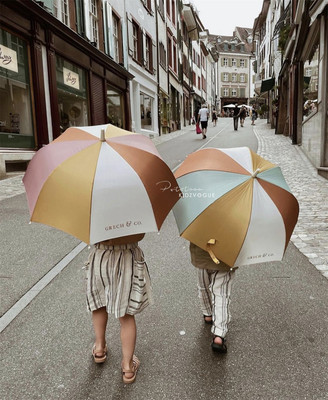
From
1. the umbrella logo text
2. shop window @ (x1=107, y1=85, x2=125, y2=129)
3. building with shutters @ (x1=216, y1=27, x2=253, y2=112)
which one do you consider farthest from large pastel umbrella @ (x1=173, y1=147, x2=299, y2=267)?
building with shutters @ (x1=216, y1=27, x2=253, y2=112)

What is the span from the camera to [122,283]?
2.35 m

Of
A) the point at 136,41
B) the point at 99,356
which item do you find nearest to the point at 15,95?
the point at 99,356

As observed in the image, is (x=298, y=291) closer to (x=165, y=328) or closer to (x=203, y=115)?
(x=165, y=328)

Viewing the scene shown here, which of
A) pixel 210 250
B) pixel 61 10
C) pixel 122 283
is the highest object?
pixel 61 10

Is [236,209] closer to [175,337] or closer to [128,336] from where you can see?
[128,336]

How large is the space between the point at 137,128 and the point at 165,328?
784 inches

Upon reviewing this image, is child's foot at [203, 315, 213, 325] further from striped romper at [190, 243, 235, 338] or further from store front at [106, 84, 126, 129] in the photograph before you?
store front at [106, 84, 126, 129]

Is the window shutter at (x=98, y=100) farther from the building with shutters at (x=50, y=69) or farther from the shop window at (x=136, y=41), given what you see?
the shop window at (x=136, y=41)

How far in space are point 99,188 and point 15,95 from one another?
34.1ft

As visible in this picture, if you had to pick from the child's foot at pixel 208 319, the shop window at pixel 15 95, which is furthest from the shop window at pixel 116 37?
the child's foot at pixel 208 319

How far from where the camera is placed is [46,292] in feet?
12.6

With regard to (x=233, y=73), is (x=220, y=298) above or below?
below

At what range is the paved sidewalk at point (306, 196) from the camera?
514cm

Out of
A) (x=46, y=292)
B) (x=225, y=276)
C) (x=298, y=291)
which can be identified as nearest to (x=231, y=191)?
(x=225, y=276)
